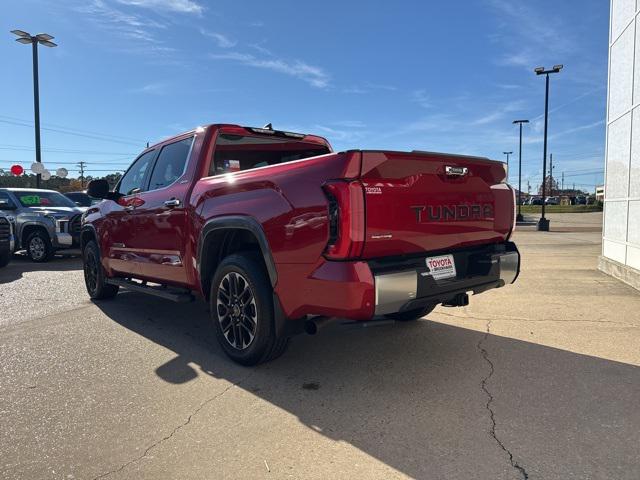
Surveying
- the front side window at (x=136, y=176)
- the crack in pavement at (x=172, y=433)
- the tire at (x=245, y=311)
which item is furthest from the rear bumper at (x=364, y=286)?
the front side window at (x=136, y=176)

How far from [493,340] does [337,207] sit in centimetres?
256

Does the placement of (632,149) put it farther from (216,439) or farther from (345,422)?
(216,439)

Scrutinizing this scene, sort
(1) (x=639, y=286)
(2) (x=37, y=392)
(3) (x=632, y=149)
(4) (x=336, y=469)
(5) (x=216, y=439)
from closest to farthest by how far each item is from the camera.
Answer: (4) (x=336, y=469), (5) (x=216, y=439), (2) (x=37, y=392), (1) (x=639, y=286), (3) (x=632, y=149)

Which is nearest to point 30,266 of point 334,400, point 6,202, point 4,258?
point 4,258

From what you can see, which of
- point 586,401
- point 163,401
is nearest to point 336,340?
point 163,401

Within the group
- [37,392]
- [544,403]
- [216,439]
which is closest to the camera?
[216,439]

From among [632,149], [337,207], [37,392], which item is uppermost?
[632,149]

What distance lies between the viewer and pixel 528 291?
7.18 metres

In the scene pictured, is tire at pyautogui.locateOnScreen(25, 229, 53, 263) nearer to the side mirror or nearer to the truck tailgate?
the side mirror

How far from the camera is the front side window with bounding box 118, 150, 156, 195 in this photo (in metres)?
5.66

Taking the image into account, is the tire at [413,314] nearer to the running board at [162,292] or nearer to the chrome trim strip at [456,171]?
the chrome trim strip at [456,171]

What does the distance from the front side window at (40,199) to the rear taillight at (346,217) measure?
447 inches

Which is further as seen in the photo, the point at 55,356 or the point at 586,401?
the point at 55,356

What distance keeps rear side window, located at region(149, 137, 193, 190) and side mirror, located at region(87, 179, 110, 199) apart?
83 centimetres
